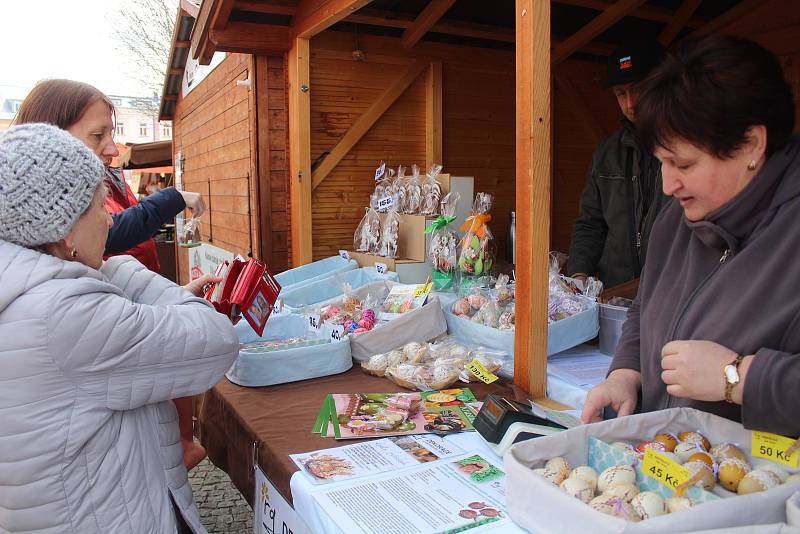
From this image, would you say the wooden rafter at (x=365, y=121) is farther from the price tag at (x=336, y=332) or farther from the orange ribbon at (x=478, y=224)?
the price tag at (x=336, y=332)

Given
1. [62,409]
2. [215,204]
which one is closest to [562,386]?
[62,409]

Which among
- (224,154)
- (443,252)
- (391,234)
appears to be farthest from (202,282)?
(224,154)

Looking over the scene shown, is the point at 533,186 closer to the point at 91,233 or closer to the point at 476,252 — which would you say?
the point at 476,252

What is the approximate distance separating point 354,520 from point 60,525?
66 cm

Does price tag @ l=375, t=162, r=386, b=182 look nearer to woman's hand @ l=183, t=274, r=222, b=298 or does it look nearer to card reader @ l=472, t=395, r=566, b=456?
woman's hand @ l=183, t=274, r=222, b=298

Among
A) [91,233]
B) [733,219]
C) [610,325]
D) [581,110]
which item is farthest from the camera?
[581,110]

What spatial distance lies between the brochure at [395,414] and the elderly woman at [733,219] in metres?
0.69

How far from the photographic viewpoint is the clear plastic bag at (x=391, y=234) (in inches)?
133

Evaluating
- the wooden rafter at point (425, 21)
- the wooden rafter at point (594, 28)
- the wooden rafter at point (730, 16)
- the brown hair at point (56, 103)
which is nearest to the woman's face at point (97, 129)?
the brown hair at point (56, 103)

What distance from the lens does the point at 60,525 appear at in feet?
4.30

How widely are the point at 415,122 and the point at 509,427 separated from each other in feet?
9.69

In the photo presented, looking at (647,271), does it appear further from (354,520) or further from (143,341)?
(143,341)

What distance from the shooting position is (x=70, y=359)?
1265 millimetres

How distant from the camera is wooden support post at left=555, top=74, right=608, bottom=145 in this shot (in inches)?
179
